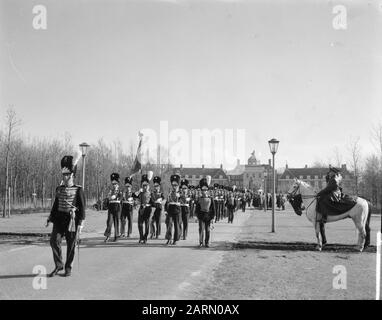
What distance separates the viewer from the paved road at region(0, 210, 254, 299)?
7.32 m

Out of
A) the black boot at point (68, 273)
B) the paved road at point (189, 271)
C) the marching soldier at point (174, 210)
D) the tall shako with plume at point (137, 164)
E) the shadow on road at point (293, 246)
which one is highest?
the tall shako with plume at point (137, 164)

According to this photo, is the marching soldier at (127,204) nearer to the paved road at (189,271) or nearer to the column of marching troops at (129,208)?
the column of marching troops at (129,208)

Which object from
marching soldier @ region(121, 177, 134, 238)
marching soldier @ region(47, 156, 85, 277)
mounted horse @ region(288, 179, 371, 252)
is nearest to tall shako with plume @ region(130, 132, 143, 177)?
marching soldier @ region(121, 177, 134, 238)

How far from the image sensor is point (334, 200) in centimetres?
1374

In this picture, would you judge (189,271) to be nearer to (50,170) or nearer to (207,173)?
(50,170)

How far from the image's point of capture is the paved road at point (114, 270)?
732 cm

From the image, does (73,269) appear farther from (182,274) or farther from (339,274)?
(339,274)

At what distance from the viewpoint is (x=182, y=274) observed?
30.0 feet

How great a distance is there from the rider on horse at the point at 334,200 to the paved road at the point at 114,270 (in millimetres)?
3508

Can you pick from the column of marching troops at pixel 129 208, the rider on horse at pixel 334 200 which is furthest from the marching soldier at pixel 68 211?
the rider on horse at pixel 334 200

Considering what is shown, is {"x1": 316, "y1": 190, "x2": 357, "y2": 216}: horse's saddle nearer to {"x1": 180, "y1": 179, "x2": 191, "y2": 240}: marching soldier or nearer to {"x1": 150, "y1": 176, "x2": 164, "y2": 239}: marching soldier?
{"x1": 180, "y1": 179, "x2": 191, "y2": 240}: marching soldier
